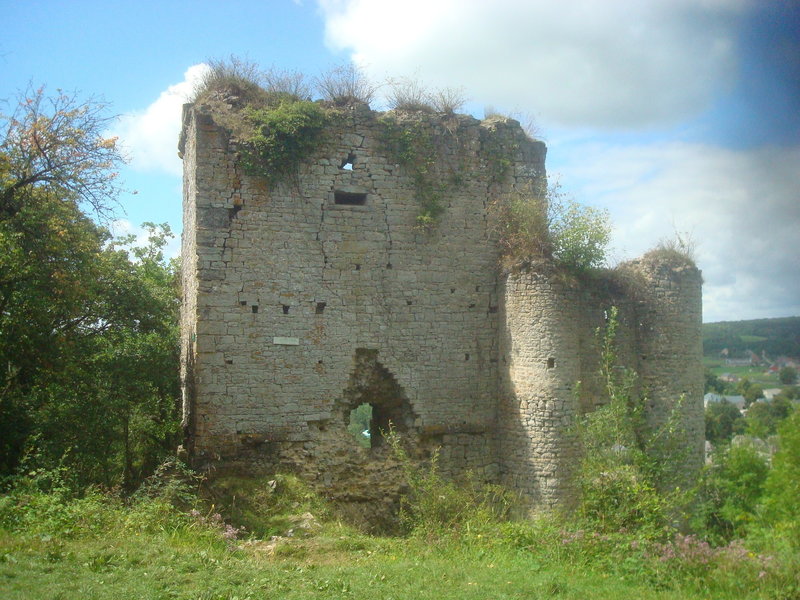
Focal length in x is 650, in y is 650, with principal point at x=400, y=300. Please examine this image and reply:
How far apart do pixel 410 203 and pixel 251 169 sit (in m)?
2.51

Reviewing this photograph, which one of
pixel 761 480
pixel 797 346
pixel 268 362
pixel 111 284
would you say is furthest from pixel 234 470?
pixel 797 346

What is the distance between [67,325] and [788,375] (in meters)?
12.1

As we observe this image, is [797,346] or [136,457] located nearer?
[797,346]

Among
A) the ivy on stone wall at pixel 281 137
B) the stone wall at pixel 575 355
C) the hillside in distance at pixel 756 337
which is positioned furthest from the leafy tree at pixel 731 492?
the ivy on stone wall at pixel 281 137

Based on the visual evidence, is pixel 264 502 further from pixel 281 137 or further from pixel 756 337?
pixel 756 337

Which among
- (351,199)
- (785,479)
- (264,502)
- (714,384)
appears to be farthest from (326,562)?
(714,384)

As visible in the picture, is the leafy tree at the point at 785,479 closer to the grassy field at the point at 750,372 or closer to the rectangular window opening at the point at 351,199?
the grassy field at the point at 750,372

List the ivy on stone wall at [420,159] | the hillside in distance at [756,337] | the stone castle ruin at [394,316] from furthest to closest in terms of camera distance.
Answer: the ivy on stone wall at [420,159]
the hillside in distance at [756,337]
the stone castle ruin at [394,316]

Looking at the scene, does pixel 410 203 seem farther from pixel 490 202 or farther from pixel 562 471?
pixel 562 471

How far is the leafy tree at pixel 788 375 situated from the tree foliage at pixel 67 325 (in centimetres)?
1076

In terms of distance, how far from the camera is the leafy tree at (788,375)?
33.4 feet

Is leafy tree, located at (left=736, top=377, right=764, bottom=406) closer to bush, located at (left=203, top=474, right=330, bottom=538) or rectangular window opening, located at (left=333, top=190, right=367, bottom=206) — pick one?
rectangular window opening, located at (left=333, top=190, right=367, bottom=206)

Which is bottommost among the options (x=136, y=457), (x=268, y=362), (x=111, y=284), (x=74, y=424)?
(x=136, y=457)

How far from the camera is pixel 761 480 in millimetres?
9594
